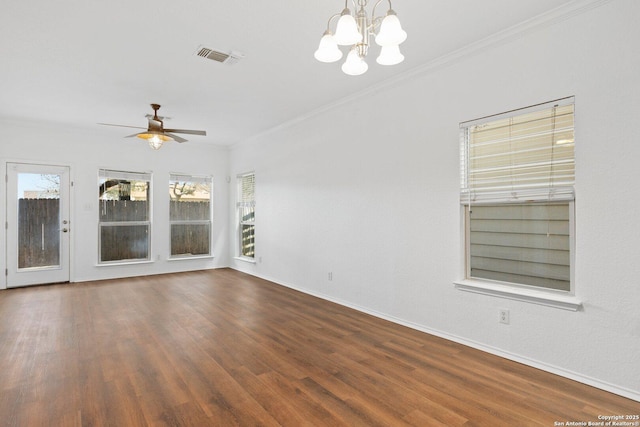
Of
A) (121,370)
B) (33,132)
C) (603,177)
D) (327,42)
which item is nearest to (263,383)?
(121,370)

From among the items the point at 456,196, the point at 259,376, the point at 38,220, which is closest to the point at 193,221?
the point at 38,220

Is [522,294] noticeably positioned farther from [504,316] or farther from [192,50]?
[192,50]

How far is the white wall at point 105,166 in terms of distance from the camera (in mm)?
5820

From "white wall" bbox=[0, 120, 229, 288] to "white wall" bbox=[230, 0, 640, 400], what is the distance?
8.17 feet

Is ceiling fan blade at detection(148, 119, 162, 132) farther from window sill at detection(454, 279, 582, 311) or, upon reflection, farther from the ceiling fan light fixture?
window sill at detection(454, 279, 582, 311)

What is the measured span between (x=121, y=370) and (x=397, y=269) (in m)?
2.75

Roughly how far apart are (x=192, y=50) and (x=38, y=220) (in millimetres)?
4766

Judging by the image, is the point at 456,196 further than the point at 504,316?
Yes

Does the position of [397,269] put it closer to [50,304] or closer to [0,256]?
[50,304]

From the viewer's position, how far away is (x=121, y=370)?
270 centimetres

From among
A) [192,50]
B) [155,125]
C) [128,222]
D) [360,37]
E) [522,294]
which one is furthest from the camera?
[128,222]

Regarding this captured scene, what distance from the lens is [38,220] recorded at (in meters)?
5.90

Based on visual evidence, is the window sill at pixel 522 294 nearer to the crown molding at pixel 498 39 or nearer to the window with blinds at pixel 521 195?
the window with blinds at pixel 521 195

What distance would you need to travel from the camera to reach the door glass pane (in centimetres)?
580
